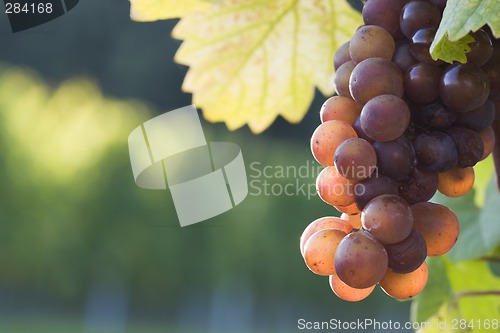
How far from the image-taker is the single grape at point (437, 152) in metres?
0.37

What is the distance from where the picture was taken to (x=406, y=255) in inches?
13.6

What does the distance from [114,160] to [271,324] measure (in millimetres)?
3993

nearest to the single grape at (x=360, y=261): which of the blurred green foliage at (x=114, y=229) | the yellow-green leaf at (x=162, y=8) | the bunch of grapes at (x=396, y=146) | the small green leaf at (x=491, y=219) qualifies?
the bunch of grapes at (x=396, y=146)

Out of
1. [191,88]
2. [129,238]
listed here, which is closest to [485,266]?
[191,88]

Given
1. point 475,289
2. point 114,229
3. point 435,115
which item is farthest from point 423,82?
point 114,229

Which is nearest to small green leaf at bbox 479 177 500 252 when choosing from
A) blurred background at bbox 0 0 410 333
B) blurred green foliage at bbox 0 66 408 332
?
blurred background at bbox 0 0 410 333

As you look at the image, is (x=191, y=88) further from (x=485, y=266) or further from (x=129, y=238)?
(x=129, y=238)

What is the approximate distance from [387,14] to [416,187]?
0.09 metres

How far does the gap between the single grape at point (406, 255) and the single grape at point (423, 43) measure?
3.7 inches

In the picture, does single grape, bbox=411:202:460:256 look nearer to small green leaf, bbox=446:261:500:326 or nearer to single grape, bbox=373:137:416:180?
single grape, bbox=373:137:416:180

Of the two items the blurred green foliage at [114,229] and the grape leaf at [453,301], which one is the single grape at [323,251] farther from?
the blurred green foliage at [114,229]

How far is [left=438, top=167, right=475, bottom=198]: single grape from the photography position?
39 centimetres

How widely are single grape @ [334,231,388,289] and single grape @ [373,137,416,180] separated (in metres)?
0.04
